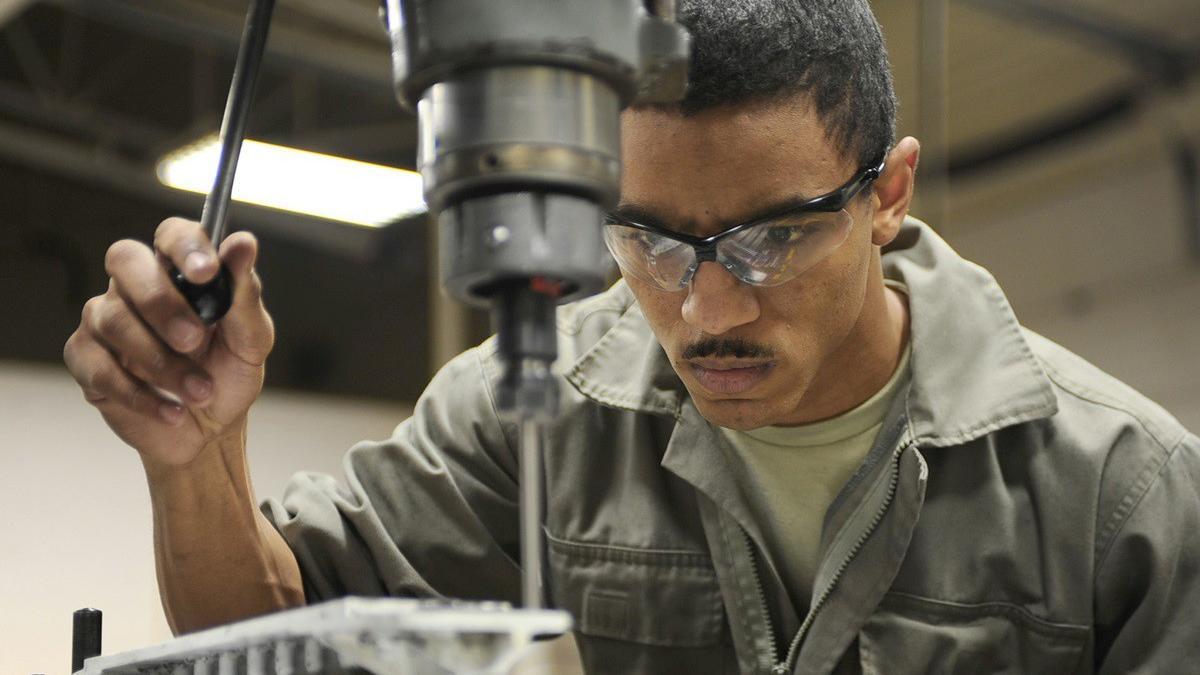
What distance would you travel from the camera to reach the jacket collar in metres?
1.37

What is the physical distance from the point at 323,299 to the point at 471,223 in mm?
5794

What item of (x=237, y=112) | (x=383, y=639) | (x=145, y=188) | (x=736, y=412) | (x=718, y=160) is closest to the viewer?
(x=383, y=639)

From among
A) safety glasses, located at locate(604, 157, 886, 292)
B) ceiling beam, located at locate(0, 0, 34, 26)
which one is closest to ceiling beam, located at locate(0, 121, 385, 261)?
ceiling beam, located at locate(0, 0, 34, 26)

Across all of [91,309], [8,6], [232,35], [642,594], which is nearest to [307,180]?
[232,35]

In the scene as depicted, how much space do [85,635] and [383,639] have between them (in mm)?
432

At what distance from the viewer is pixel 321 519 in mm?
1334

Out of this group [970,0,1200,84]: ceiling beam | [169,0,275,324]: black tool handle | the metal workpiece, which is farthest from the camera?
[970,0,1200,84]: ceiling beam

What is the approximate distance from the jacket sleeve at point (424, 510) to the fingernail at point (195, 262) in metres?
0.52

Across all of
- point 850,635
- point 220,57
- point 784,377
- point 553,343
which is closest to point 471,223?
point 553,343

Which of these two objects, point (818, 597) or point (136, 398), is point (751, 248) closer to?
point (818, 597)

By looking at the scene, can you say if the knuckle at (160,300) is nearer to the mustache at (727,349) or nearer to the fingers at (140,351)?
the fingers at (140,351)

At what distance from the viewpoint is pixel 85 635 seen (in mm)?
957

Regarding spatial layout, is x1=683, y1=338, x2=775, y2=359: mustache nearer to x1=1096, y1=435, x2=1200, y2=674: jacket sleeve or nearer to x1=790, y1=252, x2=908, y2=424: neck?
x1=790, y1=252, x2=908, y2=424: neck

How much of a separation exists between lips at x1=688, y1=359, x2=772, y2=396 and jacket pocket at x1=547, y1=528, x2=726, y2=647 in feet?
0.90
